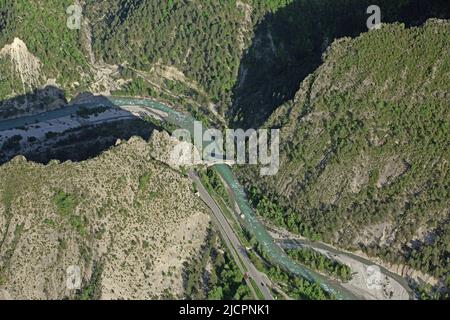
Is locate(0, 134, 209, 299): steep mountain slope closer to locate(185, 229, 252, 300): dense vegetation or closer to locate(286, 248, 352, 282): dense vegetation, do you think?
locate(185, 229, 252, 300): dense vegetation

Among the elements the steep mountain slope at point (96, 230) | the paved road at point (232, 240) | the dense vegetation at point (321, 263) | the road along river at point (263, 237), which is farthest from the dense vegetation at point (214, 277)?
the dense vegetation at point (321, 263)

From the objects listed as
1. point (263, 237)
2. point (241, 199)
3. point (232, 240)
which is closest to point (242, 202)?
point (241, 199)

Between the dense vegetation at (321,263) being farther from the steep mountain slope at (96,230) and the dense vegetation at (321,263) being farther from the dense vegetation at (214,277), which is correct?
the steep mountain slope at (96,230)

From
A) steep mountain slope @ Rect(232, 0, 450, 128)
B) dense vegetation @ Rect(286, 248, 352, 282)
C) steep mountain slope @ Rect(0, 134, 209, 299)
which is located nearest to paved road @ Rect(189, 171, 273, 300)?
steep mountain slope @ Rect(0, 134, 209, 299)

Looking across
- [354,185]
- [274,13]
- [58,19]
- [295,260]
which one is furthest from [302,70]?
[58,19]

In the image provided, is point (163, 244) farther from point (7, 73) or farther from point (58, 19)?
point (58, 19)

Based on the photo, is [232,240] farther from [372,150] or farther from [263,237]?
[372,150]
